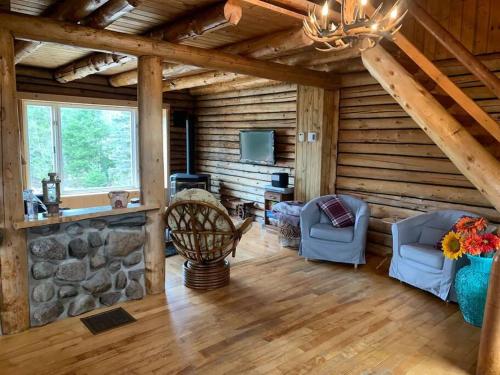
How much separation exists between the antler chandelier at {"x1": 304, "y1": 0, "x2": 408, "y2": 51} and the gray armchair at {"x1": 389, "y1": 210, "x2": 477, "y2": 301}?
2.29 m

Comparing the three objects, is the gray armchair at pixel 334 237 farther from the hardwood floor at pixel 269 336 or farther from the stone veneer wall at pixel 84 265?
the stone veneer wall at pixel 84 265

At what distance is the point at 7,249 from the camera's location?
2.80 metres

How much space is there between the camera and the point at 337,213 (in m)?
4.62

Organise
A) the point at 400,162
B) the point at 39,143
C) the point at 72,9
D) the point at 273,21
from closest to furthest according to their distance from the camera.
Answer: the point at 72,9
the point at 273,21
the point at 400,162
the point at 39,143

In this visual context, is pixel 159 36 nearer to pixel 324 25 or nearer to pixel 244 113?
pixel 324 25

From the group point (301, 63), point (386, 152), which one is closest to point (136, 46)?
point (301, 63)

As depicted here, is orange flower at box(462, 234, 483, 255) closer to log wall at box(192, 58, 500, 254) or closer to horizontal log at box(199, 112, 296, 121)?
log wall at box(192, 58, 500, 254)

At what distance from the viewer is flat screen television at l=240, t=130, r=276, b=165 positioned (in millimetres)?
6523

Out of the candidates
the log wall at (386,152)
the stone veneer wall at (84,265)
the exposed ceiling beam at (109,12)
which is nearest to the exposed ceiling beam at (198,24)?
the exposed ceiling beam at (109,12)

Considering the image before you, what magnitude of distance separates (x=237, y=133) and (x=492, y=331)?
223 inches

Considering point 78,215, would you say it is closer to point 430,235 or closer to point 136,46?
point 136,46

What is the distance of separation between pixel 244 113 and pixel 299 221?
2907 millimetres

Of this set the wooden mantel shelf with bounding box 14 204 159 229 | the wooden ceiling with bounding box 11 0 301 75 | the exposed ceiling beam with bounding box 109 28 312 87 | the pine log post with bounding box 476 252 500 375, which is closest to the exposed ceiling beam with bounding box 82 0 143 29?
the wooden ceiling with bounding box 11 0 301 75

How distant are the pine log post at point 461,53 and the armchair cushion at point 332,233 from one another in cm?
208
